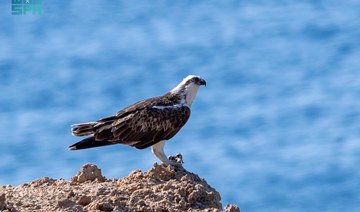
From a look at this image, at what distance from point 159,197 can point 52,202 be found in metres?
1.53

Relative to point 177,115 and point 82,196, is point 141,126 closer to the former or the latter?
point 177,115

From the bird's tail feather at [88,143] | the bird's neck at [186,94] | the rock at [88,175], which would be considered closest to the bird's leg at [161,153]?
the bird's tail feather at [88,143]

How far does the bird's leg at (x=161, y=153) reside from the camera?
690 inches

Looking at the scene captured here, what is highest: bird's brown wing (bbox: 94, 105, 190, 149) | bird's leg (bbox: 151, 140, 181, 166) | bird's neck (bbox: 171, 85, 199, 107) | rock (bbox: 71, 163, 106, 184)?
bird's neck (bbox: 171, 85, 199, 107)

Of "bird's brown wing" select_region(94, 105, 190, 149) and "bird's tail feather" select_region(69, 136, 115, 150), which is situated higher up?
"bird's brown wing" select_region(94, 105, 190, 149)

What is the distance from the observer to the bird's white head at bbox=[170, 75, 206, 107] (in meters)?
19.6

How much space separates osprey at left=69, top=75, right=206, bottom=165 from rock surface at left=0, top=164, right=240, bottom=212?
82.6 inches

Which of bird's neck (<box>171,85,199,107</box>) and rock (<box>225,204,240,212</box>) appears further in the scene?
bird's neck (<box>171,85,199,107</box>)

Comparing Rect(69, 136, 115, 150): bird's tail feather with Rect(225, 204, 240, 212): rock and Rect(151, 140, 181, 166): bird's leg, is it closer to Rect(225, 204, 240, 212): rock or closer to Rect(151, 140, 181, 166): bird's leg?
Rect(151, 140, 181, 166): bird's leg

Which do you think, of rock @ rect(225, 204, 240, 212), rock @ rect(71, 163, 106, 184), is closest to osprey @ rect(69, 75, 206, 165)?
rock @ rect(71, 163, 106, 184)

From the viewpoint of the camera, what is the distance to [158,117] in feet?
62.9

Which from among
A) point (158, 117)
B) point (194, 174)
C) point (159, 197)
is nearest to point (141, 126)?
point (158, 117)

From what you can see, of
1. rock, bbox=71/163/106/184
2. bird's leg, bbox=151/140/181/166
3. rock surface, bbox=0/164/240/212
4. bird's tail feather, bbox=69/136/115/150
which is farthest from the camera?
bird's tail feather, bbox=69/136/115/150

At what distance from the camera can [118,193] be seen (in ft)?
50.0
